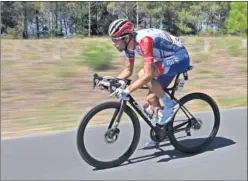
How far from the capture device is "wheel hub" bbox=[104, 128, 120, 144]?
12.5 ft

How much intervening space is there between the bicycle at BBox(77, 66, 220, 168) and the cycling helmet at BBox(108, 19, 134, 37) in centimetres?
49

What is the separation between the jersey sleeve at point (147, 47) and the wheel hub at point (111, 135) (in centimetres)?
73

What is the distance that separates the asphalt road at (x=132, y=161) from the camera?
12.2 ft

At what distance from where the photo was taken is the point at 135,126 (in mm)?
4012

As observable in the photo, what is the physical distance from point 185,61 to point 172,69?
149 mm

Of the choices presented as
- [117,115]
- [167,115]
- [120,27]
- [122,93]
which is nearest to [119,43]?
[120,27]

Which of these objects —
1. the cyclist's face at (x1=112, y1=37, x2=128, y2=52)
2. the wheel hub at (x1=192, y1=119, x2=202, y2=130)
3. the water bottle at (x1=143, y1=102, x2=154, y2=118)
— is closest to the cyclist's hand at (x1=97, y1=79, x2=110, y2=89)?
the cyclist's face at (x1=112, y1=37, x2=128, y2=52)

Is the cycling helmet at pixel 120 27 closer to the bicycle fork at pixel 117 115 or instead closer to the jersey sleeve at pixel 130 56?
the jersey sleeve at pixel 130 56

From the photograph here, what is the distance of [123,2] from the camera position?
9.68ft

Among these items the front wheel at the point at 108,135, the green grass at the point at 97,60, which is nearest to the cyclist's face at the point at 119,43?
the front wheel at the point at 108,135

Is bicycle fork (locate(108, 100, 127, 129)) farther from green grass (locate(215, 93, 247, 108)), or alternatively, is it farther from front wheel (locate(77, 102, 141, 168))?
green grass (locate(215, 93, 247, 108))

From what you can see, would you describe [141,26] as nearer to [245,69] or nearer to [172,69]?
[172,69]

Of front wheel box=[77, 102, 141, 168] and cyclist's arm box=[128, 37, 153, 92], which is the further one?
front wheel box=[77, 102, 141, 168]

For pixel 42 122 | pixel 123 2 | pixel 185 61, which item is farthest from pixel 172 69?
pixel 42 122
